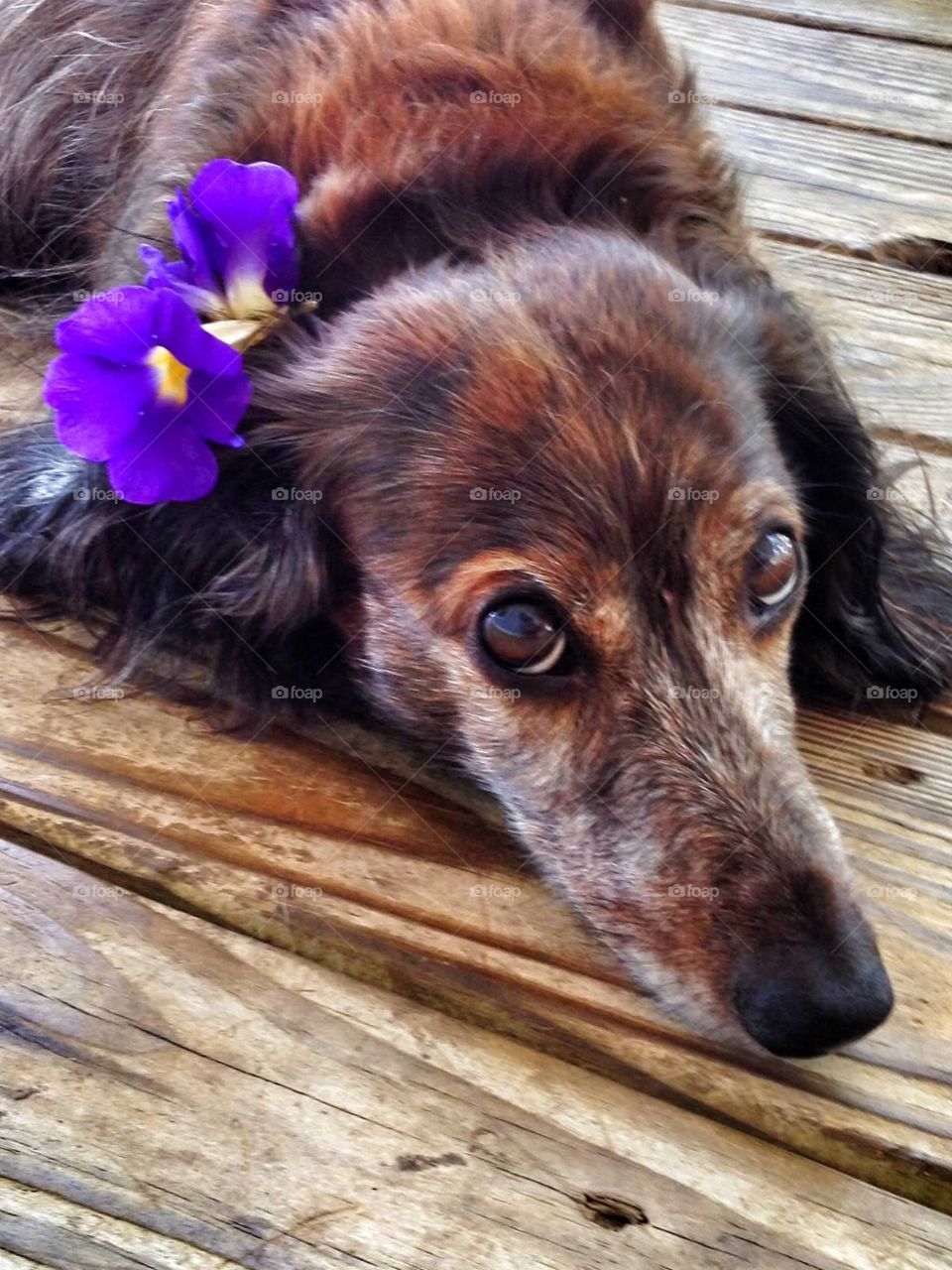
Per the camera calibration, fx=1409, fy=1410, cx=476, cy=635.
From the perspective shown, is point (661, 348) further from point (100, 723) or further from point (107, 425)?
point (100, 723)

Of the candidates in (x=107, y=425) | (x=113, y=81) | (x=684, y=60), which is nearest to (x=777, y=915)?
(x=107, y=425)

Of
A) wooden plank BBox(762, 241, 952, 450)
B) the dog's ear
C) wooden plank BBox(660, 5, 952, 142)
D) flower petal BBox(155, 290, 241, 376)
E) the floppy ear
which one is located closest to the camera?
flower petal BBox(155, 290, 241, 376)

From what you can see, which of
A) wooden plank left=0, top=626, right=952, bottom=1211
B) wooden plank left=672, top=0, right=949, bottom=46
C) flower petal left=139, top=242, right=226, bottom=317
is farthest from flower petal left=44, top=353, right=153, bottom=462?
wooden plank left=672, top=0, right=949, bottom=46

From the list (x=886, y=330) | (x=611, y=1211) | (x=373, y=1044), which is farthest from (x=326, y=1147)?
(x=886, y=330)

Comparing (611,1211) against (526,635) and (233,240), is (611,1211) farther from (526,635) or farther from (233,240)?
(233,240)

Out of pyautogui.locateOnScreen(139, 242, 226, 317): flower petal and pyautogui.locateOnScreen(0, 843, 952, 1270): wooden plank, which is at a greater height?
pyautogui.locateOnScreen(139, 242, 226, 317): flower petal

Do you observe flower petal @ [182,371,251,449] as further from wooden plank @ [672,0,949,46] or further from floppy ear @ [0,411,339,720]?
wooden plank @ [672,0,949,46]
